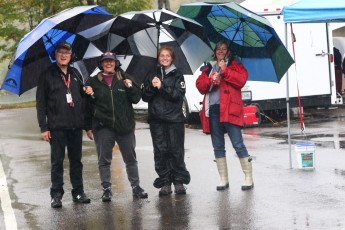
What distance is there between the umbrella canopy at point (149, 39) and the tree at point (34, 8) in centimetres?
2508

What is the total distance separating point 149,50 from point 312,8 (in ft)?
7.76

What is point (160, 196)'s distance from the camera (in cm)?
1024

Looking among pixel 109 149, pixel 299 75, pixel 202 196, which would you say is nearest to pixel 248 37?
pixel 202 196

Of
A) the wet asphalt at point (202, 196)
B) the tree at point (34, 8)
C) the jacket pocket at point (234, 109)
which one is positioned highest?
the tree at point (34, 8)

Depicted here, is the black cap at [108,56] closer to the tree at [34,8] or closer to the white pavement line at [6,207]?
the white pavement line at [6,207]

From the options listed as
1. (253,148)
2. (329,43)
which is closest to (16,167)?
(253,148)

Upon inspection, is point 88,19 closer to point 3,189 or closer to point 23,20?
point 3,189

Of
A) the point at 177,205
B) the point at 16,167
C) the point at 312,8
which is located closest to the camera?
the point at 177,205

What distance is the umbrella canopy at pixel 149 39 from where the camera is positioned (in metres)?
10.1

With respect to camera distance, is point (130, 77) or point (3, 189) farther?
point (3, 189)

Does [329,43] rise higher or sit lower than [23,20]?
lower

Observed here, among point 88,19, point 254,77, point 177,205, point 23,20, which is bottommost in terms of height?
point 177,205

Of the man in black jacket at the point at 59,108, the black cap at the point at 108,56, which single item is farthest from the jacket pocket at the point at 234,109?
the man in black jacket at the point at 59,108

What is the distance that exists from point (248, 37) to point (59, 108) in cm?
267
